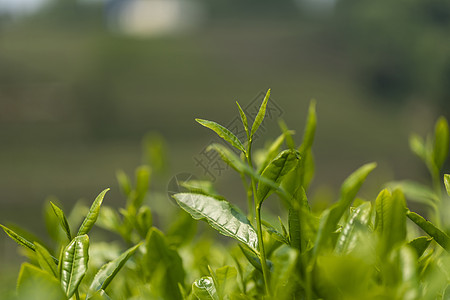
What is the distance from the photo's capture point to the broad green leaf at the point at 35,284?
0.16 meters

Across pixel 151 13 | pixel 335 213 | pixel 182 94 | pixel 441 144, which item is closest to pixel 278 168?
pixel 335 213

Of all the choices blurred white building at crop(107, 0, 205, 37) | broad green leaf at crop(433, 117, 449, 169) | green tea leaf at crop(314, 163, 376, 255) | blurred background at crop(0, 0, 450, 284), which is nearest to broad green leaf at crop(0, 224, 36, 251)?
green tea leaf at crop(314, 163, 376, 255)

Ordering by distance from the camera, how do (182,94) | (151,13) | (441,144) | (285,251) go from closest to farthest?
(285,251) → (441,144) → (182,94) → (151,13)

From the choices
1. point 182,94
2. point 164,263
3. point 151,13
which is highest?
point 151,13

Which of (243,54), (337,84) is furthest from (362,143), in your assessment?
(243,54)

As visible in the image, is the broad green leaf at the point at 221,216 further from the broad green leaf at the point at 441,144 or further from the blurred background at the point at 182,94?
the blurred background at the point at 182,94

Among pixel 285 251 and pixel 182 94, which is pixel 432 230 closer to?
pixel 285 251

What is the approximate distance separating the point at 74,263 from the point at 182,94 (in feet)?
27.5

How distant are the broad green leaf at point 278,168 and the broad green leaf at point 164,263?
0.24ft

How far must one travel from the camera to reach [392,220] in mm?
186

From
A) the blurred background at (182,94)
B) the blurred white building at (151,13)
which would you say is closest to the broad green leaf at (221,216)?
the blurred background at (182,94)

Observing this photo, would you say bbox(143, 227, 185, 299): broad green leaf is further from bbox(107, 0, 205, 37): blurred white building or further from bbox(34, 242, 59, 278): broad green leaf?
bbox(107, 0, 205, 37): blurred white building

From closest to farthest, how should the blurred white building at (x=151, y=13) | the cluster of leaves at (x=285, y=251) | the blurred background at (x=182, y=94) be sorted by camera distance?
1. the cluster of leaves at (x=285, y=251)
2. the blurred background at (x=182, y=94)
3. the blurred white building at (x=151, y=13)

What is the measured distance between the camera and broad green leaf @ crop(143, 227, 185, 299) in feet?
0.77
